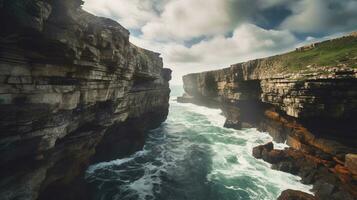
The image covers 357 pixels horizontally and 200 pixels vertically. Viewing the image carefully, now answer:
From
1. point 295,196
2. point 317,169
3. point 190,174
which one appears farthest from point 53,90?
point 317,169

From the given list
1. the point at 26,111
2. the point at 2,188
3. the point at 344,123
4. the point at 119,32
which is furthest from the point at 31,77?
the point at 344,123

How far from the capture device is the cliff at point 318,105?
2105 cm

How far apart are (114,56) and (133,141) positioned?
1671 cm

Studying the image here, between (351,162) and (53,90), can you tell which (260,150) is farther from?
(53,90)

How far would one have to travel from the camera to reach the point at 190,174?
24.0 metres

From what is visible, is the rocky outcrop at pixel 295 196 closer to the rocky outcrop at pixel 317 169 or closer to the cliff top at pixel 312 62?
the rocky outcrop at pixel 317 169

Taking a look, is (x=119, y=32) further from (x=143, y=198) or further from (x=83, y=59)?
(x=143, y=198)

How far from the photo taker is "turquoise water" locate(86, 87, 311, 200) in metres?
19.8

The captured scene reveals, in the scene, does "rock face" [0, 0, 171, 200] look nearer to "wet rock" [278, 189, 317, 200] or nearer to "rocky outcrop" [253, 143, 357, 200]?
"wet rock" [278, 189, 317, 200]

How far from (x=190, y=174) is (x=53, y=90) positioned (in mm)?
17510

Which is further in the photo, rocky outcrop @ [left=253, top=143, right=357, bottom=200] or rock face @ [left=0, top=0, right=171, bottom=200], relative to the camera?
rocky outcrop @ [left=253, top=143, right=357, bottom=200]

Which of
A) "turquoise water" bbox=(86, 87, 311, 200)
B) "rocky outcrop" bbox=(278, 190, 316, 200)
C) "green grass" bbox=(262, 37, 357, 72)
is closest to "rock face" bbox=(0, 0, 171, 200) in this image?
"turquoise water" bbox=(86, 87, 311, 200)

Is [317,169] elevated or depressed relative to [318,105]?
depressed

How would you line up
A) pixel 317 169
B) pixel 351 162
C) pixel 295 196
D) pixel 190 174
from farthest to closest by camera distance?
pixel 190 174, pixel 317 169, pixel 351 162, pixel 295 196
